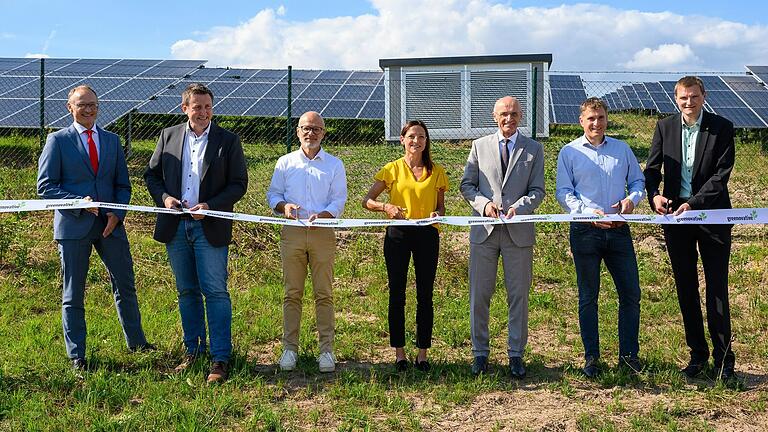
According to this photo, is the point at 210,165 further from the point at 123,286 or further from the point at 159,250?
the point at 159,250

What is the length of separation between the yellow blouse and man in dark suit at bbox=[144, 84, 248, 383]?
101 cm

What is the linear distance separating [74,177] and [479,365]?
2.98 meters

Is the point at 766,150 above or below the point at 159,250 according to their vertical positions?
above

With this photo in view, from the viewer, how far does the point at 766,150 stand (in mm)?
13125

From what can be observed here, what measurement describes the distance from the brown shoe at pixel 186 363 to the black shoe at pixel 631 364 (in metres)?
2.85

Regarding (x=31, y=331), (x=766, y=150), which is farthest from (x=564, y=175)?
(x=766, y=150)

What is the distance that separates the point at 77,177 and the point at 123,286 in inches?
32.5

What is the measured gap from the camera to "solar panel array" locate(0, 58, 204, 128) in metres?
11.8

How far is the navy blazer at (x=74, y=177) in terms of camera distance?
4656 millimetres

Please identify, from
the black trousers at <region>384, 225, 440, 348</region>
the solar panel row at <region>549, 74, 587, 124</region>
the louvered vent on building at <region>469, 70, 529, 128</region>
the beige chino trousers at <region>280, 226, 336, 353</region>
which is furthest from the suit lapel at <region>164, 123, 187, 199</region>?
the solar panel row at <region>549, 74, 587, 124</region>

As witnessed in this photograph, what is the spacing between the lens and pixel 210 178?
467 centimetres

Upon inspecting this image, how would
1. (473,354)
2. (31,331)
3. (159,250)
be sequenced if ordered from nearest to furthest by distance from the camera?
(473,354)
(31,331)
(159,250)

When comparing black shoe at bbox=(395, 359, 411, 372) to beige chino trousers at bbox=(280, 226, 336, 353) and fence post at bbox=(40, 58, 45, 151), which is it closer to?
beige chino trousers at bbox=(280, 226, 336, 353)

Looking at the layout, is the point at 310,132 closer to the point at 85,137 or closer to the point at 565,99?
the point at 85,137
